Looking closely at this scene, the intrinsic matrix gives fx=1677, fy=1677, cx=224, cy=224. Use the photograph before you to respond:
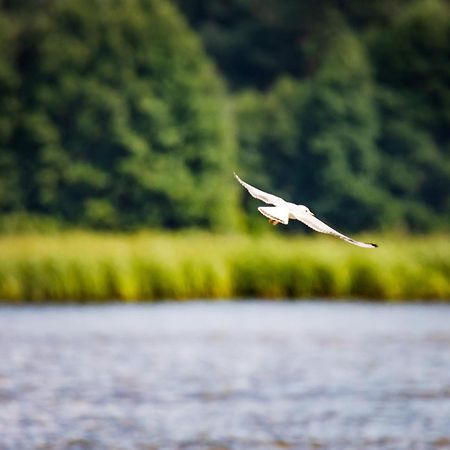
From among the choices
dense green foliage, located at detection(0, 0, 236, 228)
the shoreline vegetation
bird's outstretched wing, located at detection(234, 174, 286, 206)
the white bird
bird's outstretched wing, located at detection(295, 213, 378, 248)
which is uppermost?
dense green foliage, located at detection(0, 0, 236, 228)

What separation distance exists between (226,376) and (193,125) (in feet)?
115

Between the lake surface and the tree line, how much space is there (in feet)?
76.9

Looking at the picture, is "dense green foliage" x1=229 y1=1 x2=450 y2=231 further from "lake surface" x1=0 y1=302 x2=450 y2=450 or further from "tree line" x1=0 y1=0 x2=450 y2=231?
"lake surface" x1=0 y1=302 x2=450 y2=450

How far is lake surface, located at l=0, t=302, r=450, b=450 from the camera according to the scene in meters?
18.0

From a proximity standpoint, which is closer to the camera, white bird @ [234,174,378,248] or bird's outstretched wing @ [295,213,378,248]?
bird's outstretched wing @ [295,213,378,248]

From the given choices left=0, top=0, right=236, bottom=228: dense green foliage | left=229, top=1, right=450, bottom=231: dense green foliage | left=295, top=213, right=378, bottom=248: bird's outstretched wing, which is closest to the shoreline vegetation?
left=0, top=0, right=236, bottom=228: dense green foliage

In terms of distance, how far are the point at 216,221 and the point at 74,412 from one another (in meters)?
37.1

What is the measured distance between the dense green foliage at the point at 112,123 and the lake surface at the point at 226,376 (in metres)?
23.0

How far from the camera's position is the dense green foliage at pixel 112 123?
2207 inches

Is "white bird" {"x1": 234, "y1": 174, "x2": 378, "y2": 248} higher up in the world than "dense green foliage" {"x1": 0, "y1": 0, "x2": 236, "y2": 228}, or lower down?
lower down

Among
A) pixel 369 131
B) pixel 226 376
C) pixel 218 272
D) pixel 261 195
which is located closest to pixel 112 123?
pixel 369 131

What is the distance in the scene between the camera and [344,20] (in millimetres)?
72000

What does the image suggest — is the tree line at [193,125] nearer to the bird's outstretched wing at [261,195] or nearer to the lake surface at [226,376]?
the lake surface at [226,376]

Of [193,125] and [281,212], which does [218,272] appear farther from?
[193,125]
